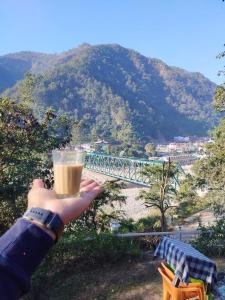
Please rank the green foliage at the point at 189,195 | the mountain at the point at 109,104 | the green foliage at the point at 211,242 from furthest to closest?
1. the mountain at the point at 109,104
2. the green foliage at the point at 189,195
3. the green foliage at the point at 211,242

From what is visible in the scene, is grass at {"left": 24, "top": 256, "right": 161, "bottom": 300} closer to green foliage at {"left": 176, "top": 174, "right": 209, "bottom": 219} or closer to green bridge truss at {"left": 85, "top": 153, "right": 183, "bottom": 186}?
green foliage at {"left": 176, "top": 174, "right": 209, "bottom": 219}

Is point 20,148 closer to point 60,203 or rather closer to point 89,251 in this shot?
point 89,251

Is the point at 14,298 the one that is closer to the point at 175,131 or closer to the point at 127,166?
the point at 127,166

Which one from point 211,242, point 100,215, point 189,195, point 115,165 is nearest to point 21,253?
point 211,242

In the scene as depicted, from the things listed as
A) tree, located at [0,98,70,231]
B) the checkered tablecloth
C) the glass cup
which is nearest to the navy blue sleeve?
the glass cup

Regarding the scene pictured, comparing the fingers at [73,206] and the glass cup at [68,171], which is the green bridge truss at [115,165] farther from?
the fingers at [73,206]

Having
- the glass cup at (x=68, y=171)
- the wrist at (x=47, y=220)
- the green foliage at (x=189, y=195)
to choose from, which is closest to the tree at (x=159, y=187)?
the green foliage at (x=189, y=195)

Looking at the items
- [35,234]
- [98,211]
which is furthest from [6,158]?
[35,234]
